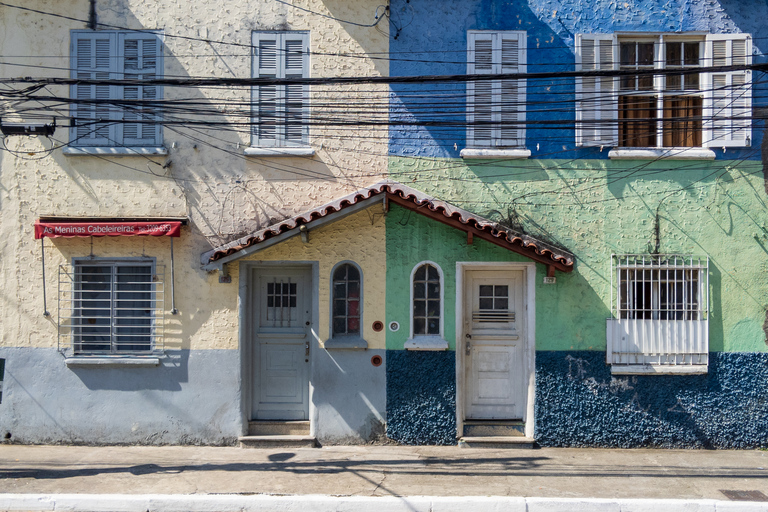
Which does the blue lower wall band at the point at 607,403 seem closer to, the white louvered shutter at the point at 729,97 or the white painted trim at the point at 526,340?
the white painted trim at the point at 526,340

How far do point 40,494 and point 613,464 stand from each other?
6.34m

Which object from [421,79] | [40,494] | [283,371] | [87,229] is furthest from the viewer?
[283,371]

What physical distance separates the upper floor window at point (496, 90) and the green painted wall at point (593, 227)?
0.38m

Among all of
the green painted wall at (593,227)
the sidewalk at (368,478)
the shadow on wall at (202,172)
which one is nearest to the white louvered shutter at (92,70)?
the shadow on wall at (202,172)

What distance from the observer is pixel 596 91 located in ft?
26.0

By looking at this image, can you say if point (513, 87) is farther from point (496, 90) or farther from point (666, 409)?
point (666, 409)

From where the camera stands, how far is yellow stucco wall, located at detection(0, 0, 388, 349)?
26.0ft

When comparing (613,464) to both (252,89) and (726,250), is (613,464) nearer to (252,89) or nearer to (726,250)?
(726,250)

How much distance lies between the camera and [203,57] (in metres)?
7.93

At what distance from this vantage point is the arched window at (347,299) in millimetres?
7941

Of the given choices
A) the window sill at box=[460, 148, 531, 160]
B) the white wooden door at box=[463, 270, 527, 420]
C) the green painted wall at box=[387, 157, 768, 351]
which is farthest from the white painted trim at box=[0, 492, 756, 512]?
the window sill at box=[460, 148, 531, 160]

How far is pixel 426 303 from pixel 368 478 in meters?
2.36

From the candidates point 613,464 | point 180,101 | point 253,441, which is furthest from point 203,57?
point 613,464

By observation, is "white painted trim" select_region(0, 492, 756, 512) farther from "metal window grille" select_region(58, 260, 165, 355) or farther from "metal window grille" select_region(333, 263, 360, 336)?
"metal window grille" select_region(333, 263, 360, 336)
